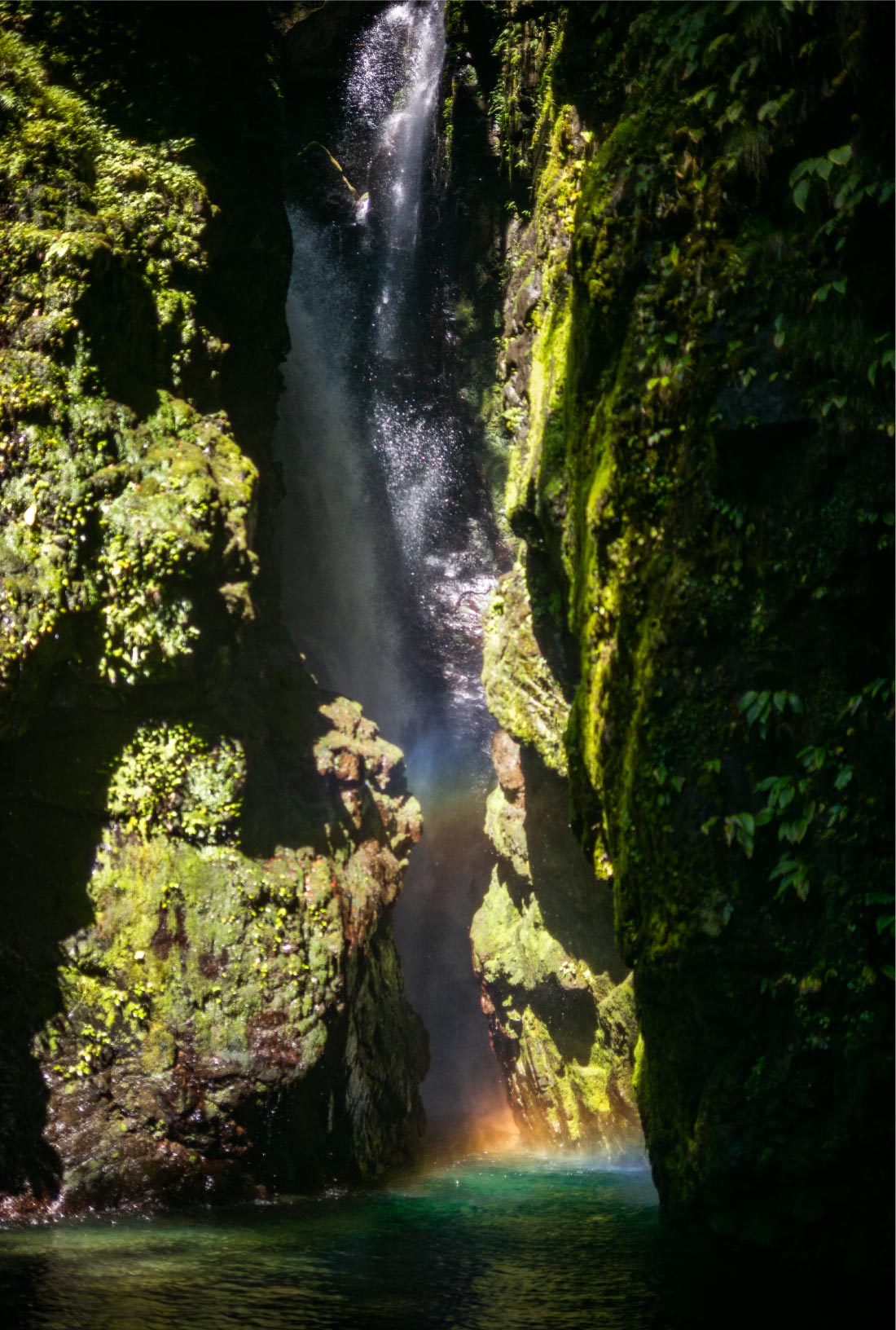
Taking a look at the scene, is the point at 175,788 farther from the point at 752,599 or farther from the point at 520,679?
the point at 752,599

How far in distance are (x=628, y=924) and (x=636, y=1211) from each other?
3.33 m

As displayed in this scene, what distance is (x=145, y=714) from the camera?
9953 millimetres

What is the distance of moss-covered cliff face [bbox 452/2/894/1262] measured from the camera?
5.32 m

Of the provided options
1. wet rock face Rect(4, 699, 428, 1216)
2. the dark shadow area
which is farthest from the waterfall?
wet rock face Rect(4, 699, 428, 1216)

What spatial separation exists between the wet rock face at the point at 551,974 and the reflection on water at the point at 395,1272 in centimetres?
274

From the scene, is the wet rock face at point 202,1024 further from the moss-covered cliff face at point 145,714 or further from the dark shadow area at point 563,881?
the dark shadow area at point 563,881

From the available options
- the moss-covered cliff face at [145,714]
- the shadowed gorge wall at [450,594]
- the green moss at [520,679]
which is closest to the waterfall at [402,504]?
the shadowed gorge wall at [450,594]

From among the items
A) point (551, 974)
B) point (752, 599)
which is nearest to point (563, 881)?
point (551, 974)

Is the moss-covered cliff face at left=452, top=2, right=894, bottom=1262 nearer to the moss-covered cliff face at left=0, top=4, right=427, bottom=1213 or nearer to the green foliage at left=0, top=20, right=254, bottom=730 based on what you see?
the moss-covered cliff face at left=0, top=4, right=427, bottom=1213

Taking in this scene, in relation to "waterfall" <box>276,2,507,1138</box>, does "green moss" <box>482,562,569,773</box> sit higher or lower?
lower

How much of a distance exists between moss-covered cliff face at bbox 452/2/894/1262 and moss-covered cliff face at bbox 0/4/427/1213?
14.6ft

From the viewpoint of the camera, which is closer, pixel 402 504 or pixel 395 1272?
pixel 395 1272

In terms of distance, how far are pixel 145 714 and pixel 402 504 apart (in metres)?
8.07

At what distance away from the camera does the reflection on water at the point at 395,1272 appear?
529 cm
